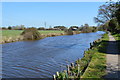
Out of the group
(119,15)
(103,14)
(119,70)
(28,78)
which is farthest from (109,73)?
(103,14)

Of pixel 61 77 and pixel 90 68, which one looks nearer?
pixel 61 77

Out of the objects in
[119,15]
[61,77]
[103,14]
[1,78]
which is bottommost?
[1,78]

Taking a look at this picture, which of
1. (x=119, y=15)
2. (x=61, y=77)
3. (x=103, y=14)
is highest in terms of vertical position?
(x=103, y=14)

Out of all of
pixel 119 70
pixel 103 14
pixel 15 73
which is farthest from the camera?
pixel 103 14

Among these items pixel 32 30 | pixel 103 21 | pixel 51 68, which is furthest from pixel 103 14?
pixel 51 68

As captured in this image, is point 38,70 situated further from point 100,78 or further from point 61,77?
point 100,78

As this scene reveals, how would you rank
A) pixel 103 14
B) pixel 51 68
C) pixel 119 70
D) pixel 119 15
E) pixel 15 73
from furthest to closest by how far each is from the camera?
pixel 103 14, pixel 119 15, pixel 51 68, pixel 15 73, pixel 119 70

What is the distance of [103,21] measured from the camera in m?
57.4

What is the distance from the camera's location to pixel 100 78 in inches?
300

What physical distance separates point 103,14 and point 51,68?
45366mm

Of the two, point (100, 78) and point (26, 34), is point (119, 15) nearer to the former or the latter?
point (100, 78)

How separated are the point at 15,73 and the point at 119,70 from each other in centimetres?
682

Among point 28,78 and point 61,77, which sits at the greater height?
point 61,77

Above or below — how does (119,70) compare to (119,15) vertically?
below
